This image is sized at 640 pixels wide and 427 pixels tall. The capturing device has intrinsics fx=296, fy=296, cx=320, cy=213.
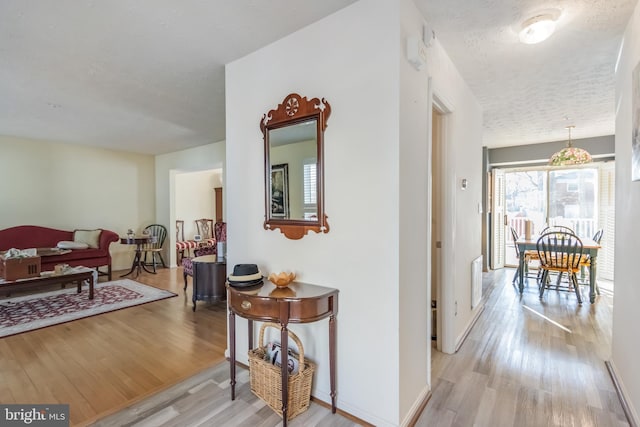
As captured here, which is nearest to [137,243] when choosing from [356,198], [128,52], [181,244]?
[181,244]

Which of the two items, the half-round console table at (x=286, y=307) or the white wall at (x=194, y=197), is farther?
the white wall at (x=194, y=197)

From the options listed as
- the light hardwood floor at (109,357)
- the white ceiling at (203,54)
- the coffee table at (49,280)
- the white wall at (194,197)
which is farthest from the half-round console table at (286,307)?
the white wall at (194,197)

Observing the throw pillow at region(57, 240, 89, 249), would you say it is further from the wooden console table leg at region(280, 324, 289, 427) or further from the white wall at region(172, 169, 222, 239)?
the wooden console table leg at region(280, 324, 289, 427)

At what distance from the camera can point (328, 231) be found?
1.83 meters

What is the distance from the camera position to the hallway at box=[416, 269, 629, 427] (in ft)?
5.79

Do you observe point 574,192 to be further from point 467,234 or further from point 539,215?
point 467,234

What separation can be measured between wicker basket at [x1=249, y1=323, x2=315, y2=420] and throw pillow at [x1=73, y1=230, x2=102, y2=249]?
474cm

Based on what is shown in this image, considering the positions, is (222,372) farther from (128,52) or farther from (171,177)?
(171,177)

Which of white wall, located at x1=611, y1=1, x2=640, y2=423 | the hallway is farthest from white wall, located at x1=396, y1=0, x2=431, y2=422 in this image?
white wall, located at x1=611, y1=1, x2=640, y2=423

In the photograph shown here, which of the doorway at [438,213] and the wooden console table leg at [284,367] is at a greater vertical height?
the doorway at [438,213]

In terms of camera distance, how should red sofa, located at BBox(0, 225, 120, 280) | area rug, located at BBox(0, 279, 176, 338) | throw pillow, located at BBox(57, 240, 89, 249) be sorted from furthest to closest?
1. throw pillow, located at BBox(57, 240, 89, 249)
2. red sofa, located at BBox(0, 225, 120, 280)
3. area rug, located at BBox(0, 279, 176, 338)

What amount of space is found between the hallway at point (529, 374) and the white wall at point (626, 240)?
0.19 m

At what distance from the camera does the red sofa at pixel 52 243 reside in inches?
177

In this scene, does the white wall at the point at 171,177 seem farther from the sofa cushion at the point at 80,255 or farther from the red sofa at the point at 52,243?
the sofa cushion at the point at 80,255
